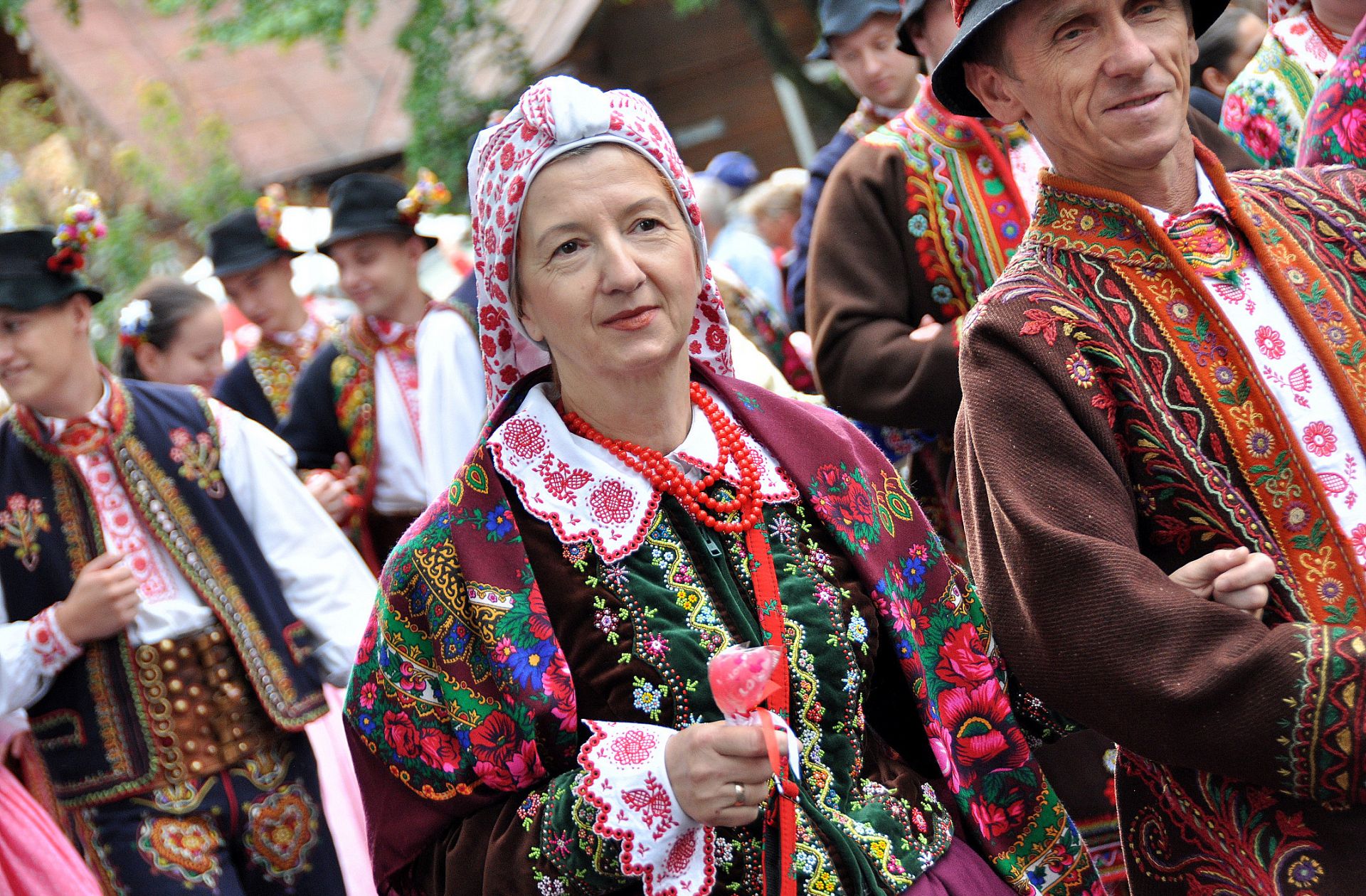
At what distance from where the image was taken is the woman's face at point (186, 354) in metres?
6.39

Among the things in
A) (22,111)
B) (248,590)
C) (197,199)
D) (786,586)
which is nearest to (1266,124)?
(786,586)

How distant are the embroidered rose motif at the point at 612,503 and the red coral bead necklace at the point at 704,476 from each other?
46mm

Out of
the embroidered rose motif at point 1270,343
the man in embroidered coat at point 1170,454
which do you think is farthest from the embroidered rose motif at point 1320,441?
the embroidered rose motif at point 1270,343

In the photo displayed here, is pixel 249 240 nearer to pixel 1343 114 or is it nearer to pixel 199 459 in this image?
pixel 199 459

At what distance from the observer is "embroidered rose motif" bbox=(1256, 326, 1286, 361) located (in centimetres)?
209

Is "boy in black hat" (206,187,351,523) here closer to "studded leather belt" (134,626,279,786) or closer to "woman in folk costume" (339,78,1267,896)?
"studded leather belt" (134,626,279,786)

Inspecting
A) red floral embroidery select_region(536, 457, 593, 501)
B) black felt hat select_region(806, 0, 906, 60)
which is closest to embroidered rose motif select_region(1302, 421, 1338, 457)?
red floral embroidery select_region(536, 457, 593, 501)

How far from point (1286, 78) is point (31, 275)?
335cm

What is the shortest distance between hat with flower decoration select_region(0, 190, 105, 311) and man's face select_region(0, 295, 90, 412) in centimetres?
4

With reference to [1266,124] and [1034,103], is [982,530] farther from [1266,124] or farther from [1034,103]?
[1266,124]

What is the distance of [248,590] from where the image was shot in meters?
3.94

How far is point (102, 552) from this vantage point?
12.5 feet

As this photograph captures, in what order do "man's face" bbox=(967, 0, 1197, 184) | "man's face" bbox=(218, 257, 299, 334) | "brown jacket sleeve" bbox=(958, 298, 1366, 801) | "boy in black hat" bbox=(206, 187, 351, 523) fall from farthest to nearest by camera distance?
"man's face" bbox=(218, 257, 299, 334) → "boy in black hat" bbox=(206, 187, 351, 523) → "man's face" bbox=(967, 0, 1197, 184) → "brown jacket sleeve" bbox=(958, 298, 1366, 801)

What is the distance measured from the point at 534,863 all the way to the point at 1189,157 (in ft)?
4.86
